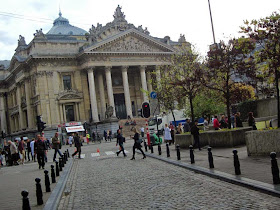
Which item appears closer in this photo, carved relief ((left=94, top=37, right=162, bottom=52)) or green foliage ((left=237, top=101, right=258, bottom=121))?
green foliage ((left=237, top=101, right=258, bottom=121))

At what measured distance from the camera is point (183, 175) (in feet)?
38.2

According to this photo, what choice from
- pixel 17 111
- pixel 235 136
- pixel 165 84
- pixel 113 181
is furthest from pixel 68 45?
pixel 113 181

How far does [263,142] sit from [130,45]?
46.6 meters

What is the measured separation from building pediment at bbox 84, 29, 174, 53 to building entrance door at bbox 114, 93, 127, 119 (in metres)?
8.47

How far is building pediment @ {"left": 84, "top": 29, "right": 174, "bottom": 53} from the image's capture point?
182ft

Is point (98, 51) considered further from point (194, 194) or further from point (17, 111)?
point (194, 194)

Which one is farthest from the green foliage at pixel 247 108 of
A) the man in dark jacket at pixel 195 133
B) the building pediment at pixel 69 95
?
the building pediment at pixel 69 95

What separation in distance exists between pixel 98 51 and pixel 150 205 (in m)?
49.1

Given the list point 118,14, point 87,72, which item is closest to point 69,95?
point 87,72

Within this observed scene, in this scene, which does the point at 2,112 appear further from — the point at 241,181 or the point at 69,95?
the point at 241,181

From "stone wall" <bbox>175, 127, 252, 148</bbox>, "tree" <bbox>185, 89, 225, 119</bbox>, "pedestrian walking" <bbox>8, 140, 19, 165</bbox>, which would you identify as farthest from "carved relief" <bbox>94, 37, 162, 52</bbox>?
"stone wall" <bbox>175, 127, 252, 148</bbox>

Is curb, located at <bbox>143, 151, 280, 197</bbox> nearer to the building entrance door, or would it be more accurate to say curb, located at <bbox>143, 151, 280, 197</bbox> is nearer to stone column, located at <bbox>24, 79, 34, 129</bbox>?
the building entrance door

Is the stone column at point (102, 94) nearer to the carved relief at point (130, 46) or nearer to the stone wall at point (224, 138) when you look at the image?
the carved relief at point (130, 46)

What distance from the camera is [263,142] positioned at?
13.4m
